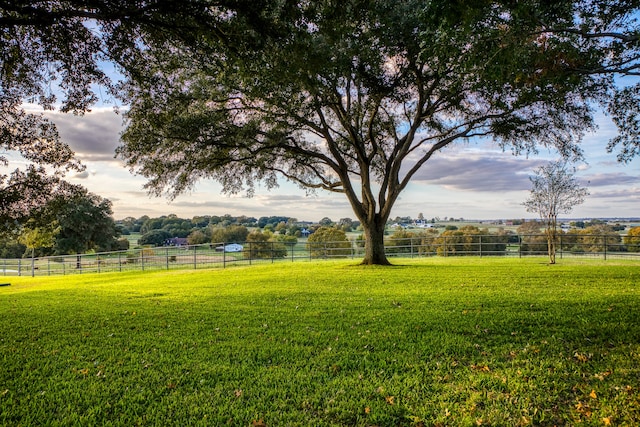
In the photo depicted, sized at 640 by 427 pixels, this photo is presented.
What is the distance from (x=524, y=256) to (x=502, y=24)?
17667mm

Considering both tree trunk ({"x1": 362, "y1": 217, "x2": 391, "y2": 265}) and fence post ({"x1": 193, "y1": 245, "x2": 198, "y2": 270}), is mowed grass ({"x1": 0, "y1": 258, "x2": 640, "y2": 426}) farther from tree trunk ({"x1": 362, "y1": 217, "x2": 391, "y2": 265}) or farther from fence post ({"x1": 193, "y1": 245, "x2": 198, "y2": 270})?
fence post ({"x1": 193, "y1": 245, "x2": 198, "y2": 270})

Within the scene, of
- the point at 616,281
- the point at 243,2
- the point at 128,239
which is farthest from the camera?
the point at 128,239

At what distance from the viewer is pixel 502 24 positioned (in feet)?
25.2

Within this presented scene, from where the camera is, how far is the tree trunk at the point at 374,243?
1719 cm

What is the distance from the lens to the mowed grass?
347 centimetres

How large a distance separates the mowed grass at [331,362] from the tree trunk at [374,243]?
8.22 m

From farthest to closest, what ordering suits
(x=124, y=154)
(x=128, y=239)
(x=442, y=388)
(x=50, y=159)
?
(x=128, y=239) → (x=124, y=154) → (x=50, y=159) → (x=442, y=388)

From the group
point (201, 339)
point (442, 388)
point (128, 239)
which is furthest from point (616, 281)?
point (128, 239)

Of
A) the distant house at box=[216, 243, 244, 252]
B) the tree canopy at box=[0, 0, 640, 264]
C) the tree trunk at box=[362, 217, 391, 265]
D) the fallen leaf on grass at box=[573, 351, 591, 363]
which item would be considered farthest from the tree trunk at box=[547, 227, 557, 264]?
the distant house at box=[216, 243, 244, 252]

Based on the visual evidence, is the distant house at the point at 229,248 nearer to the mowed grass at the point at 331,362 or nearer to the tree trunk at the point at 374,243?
the tree trunk at the point at 374,243

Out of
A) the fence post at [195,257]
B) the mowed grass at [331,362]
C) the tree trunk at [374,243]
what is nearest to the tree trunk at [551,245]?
the tree trunk at [374,243]

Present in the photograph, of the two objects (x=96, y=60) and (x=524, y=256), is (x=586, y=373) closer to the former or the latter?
(x=96, y=60)

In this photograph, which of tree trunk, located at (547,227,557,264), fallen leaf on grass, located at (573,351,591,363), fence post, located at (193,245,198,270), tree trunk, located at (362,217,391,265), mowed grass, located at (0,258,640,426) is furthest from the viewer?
fence post, located at (193,245,198,270)

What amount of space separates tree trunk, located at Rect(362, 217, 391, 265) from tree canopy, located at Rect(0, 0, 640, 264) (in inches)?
1.9
